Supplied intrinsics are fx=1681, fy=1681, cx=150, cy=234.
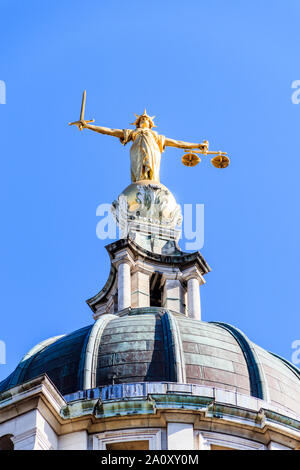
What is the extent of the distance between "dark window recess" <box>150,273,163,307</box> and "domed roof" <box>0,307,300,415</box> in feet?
32.3

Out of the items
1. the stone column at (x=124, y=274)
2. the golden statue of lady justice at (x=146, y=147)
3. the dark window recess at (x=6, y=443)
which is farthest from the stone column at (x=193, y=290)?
the dark window recess at (x=6, y=443)

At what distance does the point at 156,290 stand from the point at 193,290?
8.18 feet

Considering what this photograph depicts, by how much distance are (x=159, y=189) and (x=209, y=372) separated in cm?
1882

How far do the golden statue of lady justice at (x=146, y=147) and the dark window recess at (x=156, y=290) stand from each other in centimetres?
636

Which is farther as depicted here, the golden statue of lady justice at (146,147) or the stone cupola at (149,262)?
the golden statue of lady justice at (146,147)

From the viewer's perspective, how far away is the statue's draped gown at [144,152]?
86.2m

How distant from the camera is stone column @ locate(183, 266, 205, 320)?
8012 cm

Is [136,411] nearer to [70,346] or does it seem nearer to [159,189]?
[70,346]

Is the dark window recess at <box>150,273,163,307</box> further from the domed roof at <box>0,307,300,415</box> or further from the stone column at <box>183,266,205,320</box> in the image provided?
the domed roof at <box>0,307,300,415</box>

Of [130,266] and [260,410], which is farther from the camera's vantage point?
[130,266]

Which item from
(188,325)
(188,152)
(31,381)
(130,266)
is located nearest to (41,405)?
(31,381)

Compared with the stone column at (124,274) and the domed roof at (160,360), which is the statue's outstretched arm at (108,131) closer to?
the stone column at (124,274)

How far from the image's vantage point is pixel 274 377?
69.8 meters
